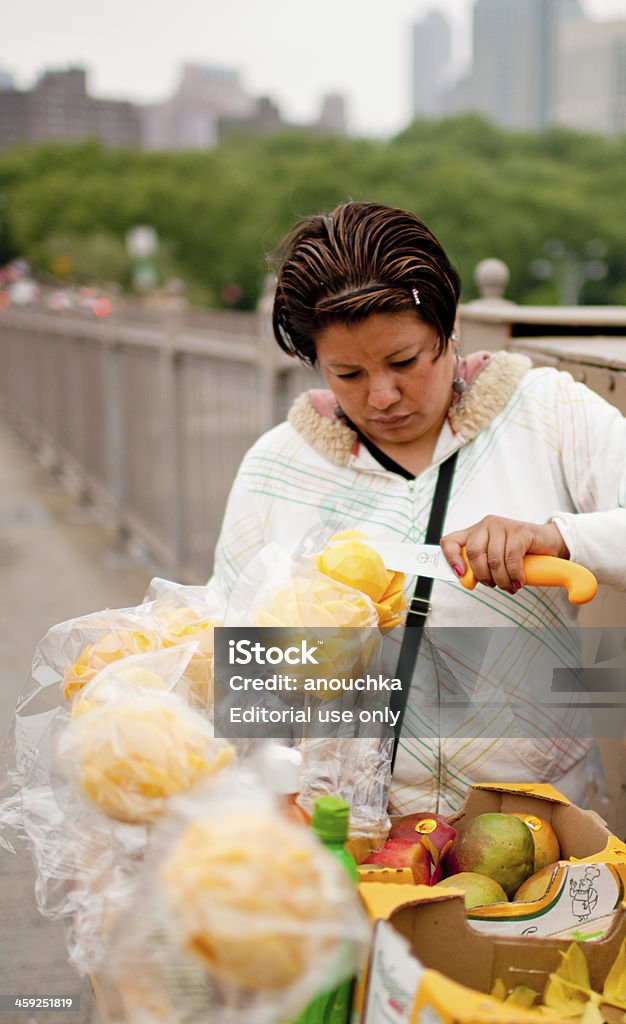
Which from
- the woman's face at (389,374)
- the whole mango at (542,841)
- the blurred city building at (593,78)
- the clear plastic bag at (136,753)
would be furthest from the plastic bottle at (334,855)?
the blurred city building at (593,78)

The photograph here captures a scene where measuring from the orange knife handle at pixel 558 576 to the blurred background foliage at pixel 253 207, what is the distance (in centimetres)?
6359

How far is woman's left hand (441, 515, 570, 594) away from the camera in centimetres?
165

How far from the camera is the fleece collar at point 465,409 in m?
2.13

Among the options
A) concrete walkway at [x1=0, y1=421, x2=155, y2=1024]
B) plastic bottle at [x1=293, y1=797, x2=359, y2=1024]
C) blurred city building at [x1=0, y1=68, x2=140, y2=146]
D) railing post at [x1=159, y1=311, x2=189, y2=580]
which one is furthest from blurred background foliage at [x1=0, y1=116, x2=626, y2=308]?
A: plastic bottle at [x1=293, y1=797, x2=359, y2=1024]

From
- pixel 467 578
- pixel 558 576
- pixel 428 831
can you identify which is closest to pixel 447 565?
pixel 467 578

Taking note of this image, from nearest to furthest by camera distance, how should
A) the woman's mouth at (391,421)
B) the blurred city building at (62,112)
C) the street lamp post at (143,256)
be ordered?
the woman's mouth at (391,421) < the street lamp post at (143,256) < the blurred city building at (62,112)

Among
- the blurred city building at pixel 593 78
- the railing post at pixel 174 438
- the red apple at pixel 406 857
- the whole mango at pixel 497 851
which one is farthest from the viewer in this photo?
the blurred city building at pixel 593 78

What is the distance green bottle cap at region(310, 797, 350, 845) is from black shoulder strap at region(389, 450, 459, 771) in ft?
1.64

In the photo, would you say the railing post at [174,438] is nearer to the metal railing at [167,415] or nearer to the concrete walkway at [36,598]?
the metal railing at [167,415]

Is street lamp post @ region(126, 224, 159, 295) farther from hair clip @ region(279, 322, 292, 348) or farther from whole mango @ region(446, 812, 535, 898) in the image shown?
whole mango @ region(446, 812, 535, 898)

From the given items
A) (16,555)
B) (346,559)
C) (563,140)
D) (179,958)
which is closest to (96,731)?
(179,958)

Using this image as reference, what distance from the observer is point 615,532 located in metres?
1.75

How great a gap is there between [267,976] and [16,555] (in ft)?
25.2

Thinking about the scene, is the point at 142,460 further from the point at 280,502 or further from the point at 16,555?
the point at 280,502
